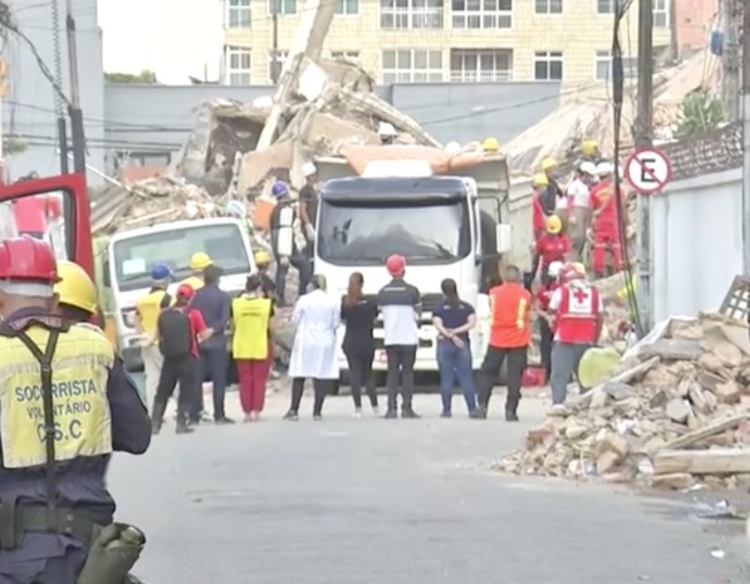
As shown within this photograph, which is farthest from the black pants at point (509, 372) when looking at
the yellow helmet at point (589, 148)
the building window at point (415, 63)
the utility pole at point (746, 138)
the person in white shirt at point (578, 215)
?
the building window at point (415, 63)

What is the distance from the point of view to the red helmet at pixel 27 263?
5.97 m

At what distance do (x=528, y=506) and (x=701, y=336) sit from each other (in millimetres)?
5358

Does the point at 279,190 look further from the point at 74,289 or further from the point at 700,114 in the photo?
the point at 74,289

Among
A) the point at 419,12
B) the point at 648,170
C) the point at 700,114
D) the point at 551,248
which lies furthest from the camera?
the point at 419,12

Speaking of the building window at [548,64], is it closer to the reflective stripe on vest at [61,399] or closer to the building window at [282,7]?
the building window at [282,7]

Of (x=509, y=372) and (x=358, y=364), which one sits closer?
(x=509, y=372)

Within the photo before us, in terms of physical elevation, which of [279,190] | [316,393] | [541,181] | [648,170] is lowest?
[316,393]

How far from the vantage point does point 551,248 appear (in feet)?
95.2

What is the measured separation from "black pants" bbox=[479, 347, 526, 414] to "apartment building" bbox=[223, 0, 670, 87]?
56.1 metres

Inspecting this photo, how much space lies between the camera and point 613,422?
55.9 ft

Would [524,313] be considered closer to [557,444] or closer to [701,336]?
[701,336]

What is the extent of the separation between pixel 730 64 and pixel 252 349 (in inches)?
626

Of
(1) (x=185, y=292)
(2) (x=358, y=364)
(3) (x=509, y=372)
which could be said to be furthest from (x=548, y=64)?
(1) (x=185, y=292)

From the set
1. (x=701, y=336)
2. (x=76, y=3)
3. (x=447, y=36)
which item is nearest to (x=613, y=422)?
(x=701, y=336)
